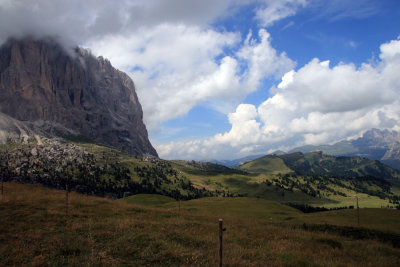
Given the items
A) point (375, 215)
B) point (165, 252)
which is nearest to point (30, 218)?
point (165, 252)

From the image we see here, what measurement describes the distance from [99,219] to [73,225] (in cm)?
349

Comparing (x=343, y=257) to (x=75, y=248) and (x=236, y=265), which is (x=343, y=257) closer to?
(x=236, y=265)

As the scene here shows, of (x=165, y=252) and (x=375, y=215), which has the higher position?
(x=165, y=252)

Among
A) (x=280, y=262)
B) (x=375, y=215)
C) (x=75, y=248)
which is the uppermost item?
(x=75, y=248)

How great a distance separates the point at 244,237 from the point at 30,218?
63.4 ft

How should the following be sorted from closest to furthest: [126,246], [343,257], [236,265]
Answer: [236,265] → [126,246] → [343,257]

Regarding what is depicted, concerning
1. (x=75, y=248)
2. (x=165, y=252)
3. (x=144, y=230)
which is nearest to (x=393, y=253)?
(x=165, y=252)

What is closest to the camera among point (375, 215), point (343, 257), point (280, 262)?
point (280, 262)

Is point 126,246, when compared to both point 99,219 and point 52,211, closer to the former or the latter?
point 99,219

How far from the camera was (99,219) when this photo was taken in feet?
80.6

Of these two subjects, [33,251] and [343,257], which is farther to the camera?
[343,257]

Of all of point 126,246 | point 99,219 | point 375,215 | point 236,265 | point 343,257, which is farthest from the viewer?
point 375,215

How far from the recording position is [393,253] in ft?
69.4

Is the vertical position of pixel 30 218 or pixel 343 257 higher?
pixel 30 218
